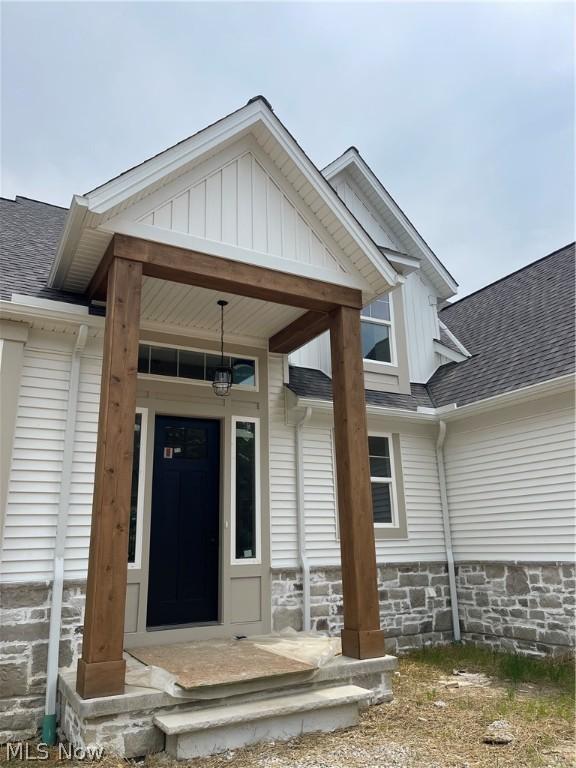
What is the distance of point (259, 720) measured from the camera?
152 inches

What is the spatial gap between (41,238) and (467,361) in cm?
684

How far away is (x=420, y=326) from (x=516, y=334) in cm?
156

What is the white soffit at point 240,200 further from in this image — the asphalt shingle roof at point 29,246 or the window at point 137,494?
the window at point 137,494

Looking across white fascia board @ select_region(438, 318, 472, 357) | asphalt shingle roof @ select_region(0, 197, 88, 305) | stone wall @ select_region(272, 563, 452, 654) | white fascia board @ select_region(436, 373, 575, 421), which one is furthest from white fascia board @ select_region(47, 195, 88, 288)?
white fascia board @ select_region(438, 318, 472, 357)

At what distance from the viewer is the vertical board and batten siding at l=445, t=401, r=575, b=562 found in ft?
21.4

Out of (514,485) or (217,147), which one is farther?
(514,485)

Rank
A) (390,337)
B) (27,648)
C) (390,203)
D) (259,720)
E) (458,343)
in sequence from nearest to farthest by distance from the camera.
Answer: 1. (259,720)
2. (27,648)
3. (390,337)
4. (390,203)
5. (458,343)

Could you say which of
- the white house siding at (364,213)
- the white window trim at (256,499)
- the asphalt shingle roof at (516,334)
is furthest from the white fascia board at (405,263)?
the white window trim at (256,499)

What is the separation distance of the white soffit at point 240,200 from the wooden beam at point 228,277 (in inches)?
2.9

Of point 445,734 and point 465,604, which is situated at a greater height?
point 465,604

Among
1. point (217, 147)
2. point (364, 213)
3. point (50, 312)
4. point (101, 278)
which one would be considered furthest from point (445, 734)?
point (364, 213)

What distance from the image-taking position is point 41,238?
7199 mm

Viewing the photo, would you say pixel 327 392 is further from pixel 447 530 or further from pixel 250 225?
pixel 447 530

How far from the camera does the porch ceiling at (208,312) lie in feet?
18.6
